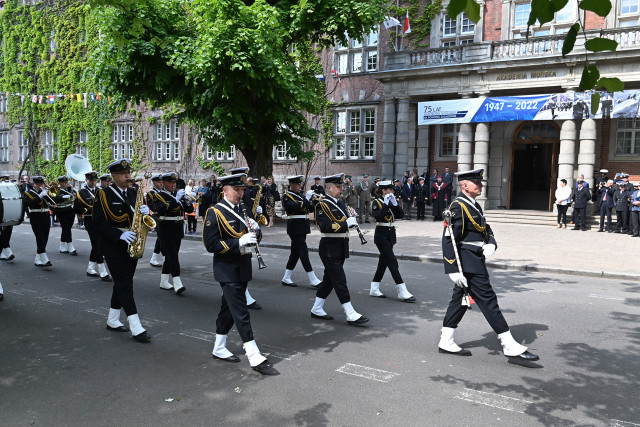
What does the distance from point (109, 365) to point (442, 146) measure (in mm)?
21519

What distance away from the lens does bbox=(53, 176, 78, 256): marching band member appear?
13117 mm

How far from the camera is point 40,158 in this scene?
3859 cm

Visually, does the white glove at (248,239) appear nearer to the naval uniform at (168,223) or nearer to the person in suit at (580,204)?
the naval uniform at (168,223)

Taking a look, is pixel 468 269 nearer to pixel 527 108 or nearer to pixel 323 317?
pixel 323 317

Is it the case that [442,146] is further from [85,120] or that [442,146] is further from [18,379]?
[85,120]

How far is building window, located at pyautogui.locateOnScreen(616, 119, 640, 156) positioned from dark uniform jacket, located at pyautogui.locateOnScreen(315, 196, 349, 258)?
694 inches

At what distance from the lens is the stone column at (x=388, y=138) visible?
2447 cm

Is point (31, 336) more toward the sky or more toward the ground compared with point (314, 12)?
more toward the ground

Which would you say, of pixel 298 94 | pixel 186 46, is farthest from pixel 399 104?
pixel 186 46

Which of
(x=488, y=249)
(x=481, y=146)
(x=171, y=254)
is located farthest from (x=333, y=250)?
(x=481, y=146)

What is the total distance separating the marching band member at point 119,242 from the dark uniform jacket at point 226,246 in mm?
1363

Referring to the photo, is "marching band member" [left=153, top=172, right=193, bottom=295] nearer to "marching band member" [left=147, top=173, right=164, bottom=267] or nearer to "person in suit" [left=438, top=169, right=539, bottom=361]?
"marching band member" [left=147, top=173, right=164, bottom=267]

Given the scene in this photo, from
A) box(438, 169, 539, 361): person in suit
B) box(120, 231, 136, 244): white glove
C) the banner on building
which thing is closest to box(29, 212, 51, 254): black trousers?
box(120, 231, 136, 244): white glove

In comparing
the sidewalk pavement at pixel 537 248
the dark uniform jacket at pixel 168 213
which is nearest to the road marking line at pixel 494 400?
the dark uniform jacket at pixel 168 213
